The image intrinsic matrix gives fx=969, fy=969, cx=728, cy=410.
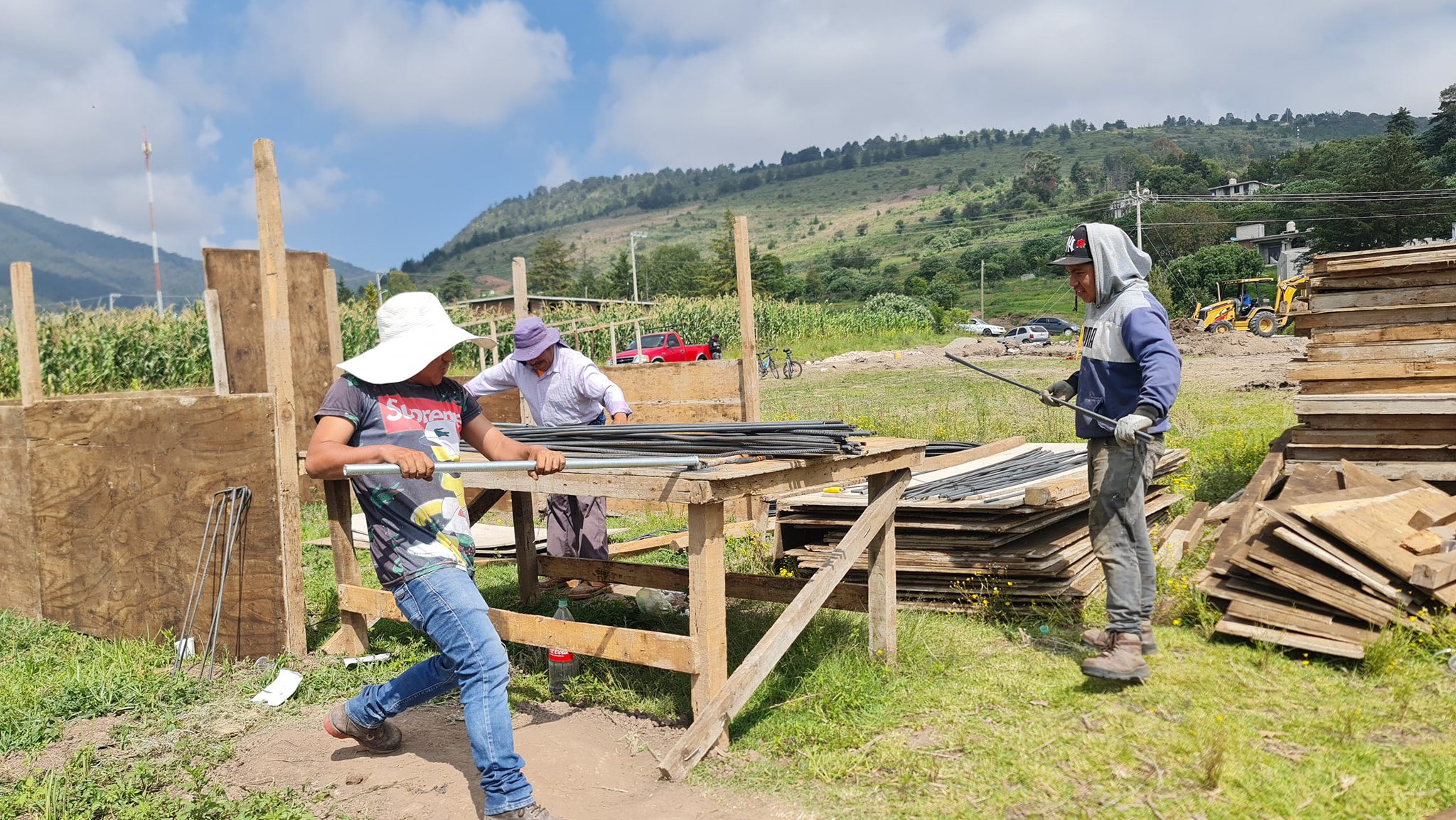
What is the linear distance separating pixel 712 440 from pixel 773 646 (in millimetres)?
1001

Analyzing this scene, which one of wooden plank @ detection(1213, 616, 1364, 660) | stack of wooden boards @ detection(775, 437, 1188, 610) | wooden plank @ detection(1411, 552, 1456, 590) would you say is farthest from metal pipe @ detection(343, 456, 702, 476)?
wooden plank @ detection(1411, 552, 1456, 590)

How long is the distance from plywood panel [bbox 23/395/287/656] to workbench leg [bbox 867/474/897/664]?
3.32 m

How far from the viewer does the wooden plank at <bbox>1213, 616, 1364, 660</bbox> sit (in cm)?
464

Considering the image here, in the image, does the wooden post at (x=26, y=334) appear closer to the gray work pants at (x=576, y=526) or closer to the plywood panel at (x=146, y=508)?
the plywood panel at (x=146, y=508)

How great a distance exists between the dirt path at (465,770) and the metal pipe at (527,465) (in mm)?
1222

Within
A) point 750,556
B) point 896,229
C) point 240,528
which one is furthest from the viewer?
point 896,229

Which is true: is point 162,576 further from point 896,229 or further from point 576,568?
point 896,229

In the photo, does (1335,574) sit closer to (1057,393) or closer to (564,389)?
(1057,393)

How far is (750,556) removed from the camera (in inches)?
289

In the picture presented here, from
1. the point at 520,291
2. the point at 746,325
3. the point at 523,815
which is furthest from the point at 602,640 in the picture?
the point at 520,291

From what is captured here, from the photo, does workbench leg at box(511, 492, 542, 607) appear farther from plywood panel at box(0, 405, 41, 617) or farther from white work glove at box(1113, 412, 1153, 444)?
white work glove at box(1113, 412, 1153, 444)

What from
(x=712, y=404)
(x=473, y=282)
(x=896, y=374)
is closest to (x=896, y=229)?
(x=473, y=282)

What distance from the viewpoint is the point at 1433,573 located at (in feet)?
15.5

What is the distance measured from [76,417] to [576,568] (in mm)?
3303
